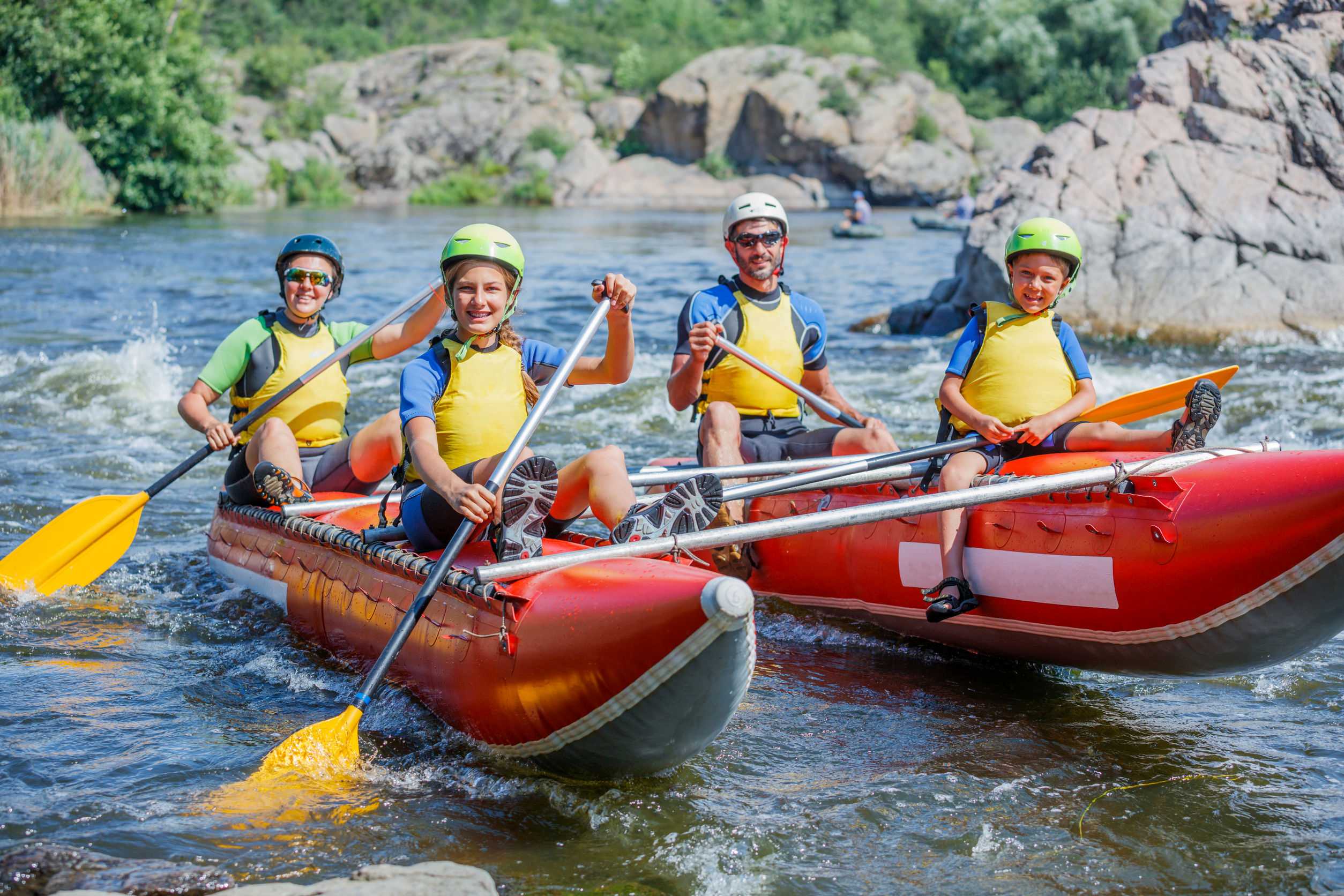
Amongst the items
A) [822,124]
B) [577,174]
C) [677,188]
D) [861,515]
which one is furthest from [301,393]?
[822,124]

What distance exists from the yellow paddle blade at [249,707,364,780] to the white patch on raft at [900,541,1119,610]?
2.24m

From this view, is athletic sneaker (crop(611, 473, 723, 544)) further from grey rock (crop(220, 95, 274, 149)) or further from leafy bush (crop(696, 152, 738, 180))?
leafy bush (crop(696, 152, 738, 180))

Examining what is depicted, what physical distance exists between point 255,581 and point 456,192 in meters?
38.3

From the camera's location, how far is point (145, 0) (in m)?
29.1

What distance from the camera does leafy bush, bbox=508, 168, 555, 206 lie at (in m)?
41.9

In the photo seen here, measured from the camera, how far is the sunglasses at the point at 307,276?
231 inches

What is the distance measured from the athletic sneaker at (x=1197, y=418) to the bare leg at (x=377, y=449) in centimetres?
307

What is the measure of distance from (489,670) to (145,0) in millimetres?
29652

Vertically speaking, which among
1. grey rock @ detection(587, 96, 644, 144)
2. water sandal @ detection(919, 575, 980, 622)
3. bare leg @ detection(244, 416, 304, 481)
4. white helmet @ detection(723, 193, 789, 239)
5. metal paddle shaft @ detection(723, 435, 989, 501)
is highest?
grey rock @ detection(587, 96, 644, 144)

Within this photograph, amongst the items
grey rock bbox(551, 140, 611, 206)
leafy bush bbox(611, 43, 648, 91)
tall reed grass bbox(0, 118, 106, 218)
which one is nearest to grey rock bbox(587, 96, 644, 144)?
leafy bush bbox(611, 43, 648, 91)

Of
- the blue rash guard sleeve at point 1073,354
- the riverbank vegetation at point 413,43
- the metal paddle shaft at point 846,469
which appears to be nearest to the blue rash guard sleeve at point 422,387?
the metal paddle shaft at point 846,469

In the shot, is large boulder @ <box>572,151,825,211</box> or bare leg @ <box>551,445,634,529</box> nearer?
bare leg @ <box>551,445,634,529</box>

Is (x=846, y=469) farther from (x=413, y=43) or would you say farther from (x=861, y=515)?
(x=413, y=43)

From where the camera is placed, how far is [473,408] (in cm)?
443
